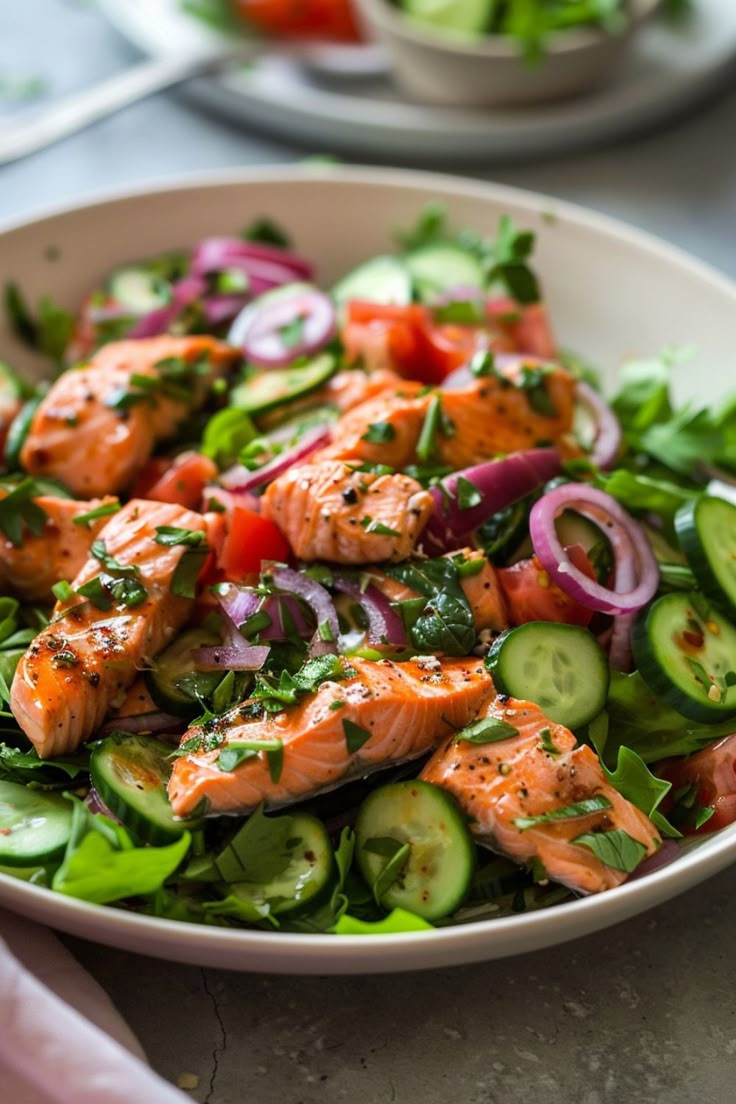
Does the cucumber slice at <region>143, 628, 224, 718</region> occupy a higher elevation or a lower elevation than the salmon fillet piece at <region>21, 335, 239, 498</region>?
lower

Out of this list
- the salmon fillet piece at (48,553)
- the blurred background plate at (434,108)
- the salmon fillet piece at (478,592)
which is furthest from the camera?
the blurred background plate at (434,108)

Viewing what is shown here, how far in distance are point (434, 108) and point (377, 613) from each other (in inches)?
150

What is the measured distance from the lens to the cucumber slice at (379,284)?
4.57 m

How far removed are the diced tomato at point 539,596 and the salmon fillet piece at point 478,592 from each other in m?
0.06

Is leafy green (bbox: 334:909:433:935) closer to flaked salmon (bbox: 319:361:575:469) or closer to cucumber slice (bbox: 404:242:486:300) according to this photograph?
flaked salmon (bbox: 319:361:575:469)

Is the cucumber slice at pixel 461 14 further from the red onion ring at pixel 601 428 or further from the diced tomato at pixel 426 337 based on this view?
the red onion ring at pixel 601 428

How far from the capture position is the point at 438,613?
10.8 feet

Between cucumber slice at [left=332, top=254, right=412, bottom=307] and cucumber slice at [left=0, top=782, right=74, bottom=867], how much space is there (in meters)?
2.27

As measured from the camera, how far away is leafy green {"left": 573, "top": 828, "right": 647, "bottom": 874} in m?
2.83

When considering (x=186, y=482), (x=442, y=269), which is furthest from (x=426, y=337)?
(x=186, y=482)

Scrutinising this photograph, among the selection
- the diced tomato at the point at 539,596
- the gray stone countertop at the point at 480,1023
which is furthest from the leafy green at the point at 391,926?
the diced tomato at the point at 539,596

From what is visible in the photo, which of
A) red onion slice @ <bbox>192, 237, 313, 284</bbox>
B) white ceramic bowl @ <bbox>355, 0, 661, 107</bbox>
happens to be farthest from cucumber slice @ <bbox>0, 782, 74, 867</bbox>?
white ceramic bowl @ <bbox>355, 0, 661, 107</bbox>

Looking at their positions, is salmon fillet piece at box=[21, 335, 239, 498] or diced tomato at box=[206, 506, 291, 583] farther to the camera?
salmon fillet piece at box=[21, 335, 239, 498]

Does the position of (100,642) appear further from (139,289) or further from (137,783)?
(139,289)
